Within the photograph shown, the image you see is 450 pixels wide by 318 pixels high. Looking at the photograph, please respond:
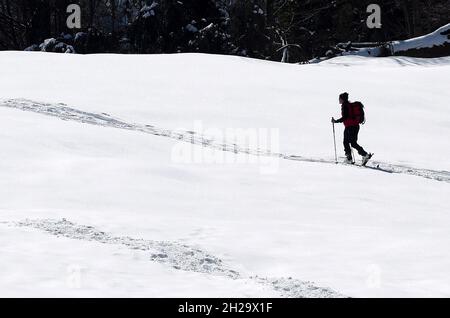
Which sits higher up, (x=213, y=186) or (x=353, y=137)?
(x=353, y=137)

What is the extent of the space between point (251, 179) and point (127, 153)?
239cm

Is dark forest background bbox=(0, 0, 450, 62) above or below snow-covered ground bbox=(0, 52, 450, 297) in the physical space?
above

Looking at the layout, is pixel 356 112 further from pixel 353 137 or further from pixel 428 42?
pixel 428 42

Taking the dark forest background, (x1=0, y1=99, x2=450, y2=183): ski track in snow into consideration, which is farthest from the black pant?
the dark forest background

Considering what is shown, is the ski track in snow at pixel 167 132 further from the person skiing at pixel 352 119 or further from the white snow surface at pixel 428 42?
the white snow surface at pixel 428 42

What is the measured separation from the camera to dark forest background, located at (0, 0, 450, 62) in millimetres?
34219

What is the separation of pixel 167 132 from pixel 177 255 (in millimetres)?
8489

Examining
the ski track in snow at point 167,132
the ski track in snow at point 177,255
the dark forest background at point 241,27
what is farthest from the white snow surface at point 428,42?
the ski track in snow at point 177,255

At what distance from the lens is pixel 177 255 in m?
7.83

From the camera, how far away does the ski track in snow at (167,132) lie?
1410 cm

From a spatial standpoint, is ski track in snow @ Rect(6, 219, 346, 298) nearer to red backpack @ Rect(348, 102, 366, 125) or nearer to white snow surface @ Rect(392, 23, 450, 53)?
red backpack @ Rect(348, 102, 366, 125)

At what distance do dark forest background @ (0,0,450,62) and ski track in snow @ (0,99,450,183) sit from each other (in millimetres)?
16255

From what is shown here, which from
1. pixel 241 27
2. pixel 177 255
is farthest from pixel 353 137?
pixel 241 27
